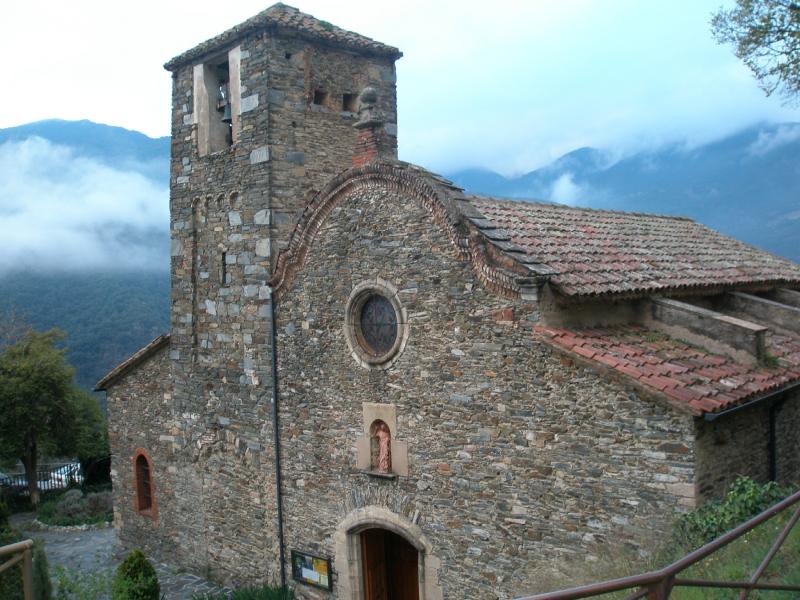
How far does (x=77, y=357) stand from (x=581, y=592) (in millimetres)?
47456

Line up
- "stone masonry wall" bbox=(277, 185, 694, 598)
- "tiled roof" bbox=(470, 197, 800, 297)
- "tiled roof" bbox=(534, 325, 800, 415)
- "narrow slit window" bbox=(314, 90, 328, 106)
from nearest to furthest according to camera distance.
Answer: "tiled roof" bbox=(534, 325, 800, 415) < "stone masonry wall" bbox=(277, 185, 694, 598) < "tiled roof" bbox=(470, 197, 800, 297) < "narrow slit window" bbox=(314, 90, 328, 106)

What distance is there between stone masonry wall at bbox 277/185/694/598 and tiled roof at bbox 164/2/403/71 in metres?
3.78

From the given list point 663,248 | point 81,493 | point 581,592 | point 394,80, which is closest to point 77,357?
point 81,493

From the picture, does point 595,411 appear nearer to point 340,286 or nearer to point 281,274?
point 340,286

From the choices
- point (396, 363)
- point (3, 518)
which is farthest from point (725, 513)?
point (3, 518)

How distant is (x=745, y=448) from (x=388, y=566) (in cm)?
546

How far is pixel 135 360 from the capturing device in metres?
14.6

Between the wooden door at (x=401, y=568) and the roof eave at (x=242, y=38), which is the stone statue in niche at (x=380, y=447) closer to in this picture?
the wooden door at (x=401, y=568)

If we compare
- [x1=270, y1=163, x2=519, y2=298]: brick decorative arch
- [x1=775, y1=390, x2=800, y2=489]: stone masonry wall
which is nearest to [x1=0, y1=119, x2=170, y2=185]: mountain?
[x1=270, y1=163, x2=519, y2=298]: brick decorative arch

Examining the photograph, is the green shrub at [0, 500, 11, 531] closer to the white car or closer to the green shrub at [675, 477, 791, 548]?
the green shrub at [675, 477, 791, 548]

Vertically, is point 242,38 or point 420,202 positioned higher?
point 242,38

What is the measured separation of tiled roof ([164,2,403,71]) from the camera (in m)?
11.8

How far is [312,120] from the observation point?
12.3m

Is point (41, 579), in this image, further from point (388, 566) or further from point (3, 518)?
point (388, 566)
